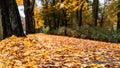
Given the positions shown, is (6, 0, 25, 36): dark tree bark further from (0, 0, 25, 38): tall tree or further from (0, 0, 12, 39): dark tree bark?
(0, 0, 12, 39): dark tree bark

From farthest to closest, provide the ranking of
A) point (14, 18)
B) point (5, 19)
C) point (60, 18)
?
point (60, 18), point (5, 19), point (14, 18)

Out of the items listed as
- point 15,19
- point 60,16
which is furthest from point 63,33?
point 15,19

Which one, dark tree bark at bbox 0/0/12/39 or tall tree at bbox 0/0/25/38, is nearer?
tall tree at bbox 0/0/25/38

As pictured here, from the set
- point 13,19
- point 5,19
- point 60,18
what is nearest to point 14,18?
point 13,19

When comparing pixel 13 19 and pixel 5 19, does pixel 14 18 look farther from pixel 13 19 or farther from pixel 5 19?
pixel 5 19

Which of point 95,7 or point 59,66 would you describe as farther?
point 95,7

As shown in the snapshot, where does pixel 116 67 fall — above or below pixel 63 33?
above

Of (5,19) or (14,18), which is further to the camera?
(5,19)

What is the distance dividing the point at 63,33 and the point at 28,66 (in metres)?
28.4

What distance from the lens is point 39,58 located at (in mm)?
7324

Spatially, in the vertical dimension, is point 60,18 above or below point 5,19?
below

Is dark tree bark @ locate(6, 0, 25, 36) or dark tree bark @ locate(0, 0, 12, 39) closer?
dark tree bark @ locate(6, 0, 25, 36)

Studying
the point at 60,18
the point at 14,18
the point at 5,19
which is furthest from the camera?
the point at 60,18

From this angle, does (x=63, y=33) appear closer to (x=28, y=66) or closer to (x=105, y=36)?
(x=105, y=36)
